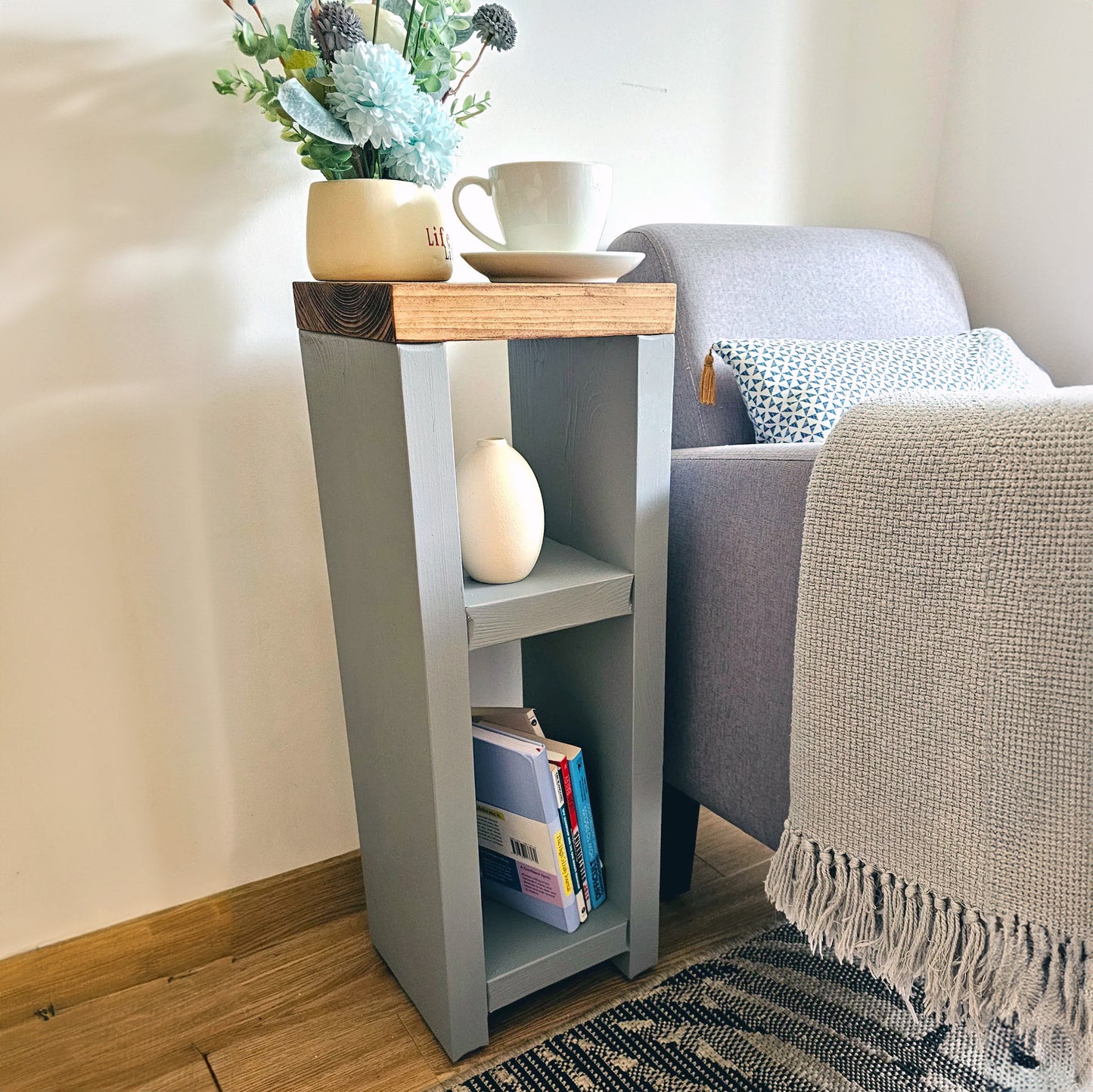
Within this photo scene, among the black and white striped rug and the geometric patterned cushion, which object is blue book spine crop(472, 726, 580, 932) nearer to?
the black and white striped rug

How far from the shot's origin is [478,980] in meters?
0.88

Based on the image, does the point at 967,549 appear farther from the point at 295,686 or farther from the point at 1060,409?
the point at 295,686

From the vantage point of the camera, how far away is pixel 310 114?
2.46 feet

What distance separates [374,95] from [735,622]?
1.95 feet

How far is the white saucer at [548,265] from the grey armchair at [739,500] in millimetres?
234

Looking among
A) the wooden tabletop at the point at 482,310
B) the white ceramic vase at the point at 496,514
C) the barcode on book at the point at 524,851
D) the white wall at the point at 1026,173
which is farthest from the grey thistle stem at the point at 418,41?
the white wall at the point at 1026,173

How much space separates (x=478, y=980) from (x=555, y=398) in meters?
0.61

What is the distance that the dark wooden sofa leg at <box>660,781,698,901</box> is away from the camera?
1.09 metres

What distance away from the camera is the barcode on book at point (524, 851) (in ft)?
3.05

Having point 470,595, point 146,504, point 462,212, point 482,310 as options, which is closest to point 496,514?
point 470,595

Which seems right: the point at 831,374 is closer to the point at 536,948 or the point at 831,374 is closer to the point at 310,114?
the point at 310,114

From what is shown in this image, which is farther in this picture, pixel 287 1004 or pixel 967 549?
pixel 287 1004

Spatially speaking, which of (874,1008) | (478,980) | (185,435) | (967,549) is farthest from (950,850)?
(185,435)

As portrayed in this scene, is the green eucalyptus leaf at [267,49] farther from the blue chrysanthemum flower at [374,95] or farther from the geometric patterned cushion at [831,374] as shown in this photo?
the geometric patterned cushion at [831,374]
